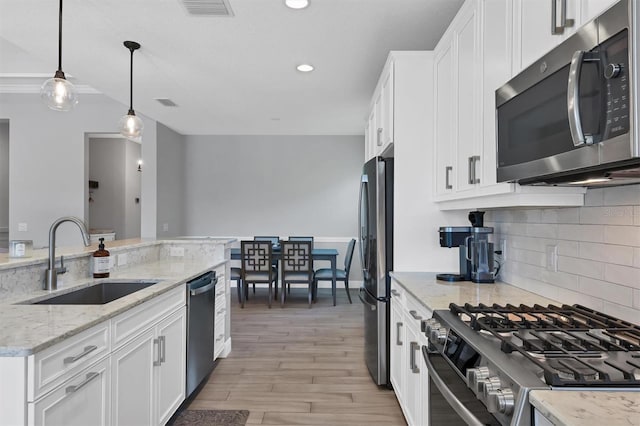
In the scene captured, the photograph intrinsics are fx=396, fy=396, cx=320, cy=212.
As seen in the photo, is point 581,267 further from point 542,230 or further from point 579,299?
point 542,230

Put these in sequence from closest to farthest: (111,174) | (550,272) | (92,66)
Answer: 1. (550,272)
2. (92,66)
3. (111,174)

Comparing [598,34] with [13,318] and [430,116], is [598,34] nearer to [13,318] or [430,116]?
[430,116]

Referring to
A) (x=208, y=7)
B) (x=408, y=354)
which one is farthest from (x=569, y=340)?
(x=208, y=7)

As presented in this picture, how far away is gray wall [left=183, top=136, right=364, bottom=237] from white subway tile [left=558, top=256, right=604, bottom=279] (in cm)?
511

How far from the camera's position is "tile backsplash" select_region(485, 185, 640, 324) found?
139 centimetres

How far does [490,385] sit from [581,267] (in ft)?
3.17

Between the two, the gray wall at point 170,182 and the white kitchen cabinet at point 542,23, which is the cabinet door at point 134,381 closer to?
the white kitchen cabinet at point 542,23

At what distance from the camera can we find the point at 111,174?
25.0ft

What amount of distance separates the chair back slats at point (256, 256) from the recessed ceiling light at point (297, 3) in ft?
11.0

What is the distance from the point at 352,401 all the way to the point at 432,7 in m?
2.70

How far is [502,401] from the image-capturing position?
92 cm

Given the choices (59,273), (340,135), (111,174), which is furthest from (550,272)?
(111,174)

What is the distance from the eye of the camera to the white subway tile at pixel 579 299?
1547 mm

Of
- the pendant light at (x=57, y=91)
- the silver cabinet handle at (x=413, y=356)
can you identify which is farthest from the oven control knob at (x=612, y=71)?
the pendant light at (x=57, y=91)
